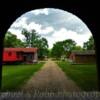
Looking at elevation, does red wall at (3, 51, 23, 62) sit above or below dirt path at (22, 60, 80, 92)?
above

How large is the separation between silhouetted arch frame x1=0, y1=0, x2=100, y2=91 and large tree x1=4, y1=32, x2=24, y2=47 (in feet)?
294

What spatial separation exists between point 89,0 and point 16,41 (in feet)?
336

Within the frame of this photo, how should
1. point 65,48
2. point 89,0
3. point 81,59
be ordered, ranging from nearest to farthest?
point 89,0, point 81,59, point 65,48

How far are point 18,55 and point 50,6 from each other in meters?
54.6

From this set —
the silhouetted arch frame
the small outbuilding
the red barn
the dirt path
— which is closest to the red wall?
the red barn

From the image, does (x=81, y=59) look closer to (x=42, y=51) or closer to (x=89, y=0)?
(x=42, y=51)

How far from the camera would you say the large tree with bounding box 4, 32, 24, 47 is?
10372 cm

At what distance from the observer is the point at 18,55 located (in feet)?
216

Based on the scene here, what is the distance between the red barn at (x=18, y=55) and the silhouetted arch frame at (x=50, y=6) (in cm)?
5107

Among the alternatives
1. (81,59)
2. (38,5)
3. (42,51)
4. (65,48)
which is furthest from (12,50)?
(65,48)

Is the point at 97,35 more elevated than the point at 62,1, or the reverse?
the point at 62,1

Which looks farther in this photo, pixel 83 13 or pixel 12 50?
pixel 12 50

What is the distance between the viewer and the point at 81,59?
2913 inches

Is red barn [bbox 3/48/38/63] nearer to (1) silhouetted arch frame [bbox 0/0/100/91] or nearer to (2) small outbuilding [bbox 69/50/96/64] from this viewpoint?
(2) small outbuilding [bbox 69/50/96/64]
